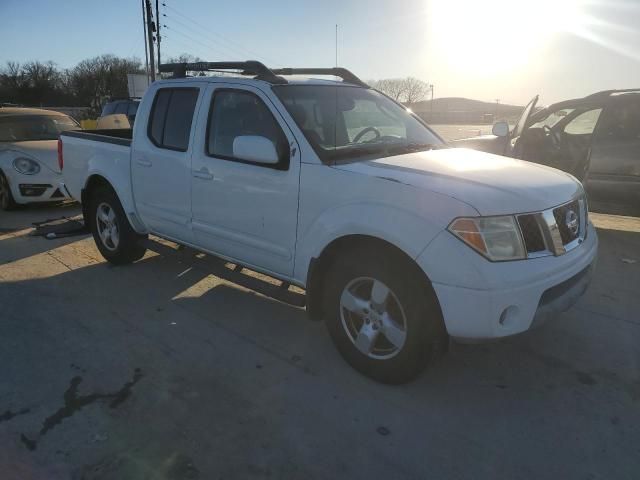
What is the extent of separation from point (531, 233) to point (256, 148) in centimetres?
171

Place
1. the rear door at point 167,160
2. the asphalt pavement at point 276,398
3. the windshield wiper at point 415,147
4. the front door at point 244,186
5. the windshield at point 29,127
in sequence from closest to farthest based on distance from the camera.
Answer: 1. the asphalt pavement at point 276,398
2. the front door at point 244,186
3. the windshield wiper at point 415,147
4. the rear door at point 167,160
5. the windshield at point 29,127

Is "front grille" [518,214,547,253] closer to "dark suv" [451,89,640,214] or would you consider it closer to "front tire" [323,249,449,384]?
"front tire" [323,249,449,384]

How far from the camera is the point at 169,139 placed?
424 centimetres

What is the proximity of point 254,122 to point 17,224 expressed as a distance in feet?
17.0

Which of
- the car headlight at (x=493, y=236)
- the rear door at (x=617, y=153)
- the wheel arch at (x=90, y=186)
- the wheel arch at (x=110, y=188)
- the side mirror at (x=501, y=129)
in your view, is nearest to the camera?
the car headlight at (x=493, y=236)

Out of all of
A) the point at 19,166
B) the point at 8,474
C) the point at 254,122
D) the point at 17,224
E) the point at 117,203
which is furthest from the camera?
the point at 19,166

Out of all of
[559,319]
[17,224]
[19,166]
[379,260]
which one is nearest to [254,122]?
[379,260]

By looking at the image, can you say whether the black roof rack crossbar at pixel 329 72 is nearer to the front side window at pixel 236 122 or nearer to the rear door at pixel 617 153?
the front side window at pixel 236 122

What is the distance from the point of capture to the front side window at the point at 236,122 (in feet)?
11.4

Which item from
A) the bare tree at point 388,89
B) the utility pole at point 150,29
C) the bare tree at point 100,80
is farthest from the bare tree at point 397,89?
the bare tree at point 100,80

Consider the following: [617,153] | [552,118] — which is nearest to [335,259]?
[617,153]

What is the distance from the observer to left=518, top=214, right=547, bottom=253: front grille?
2676mm

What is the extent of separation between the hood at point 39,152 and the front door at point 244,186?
4.97 m

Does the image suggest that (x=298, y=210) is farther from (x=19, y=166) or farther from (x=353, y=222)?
(x=19, y=166)
